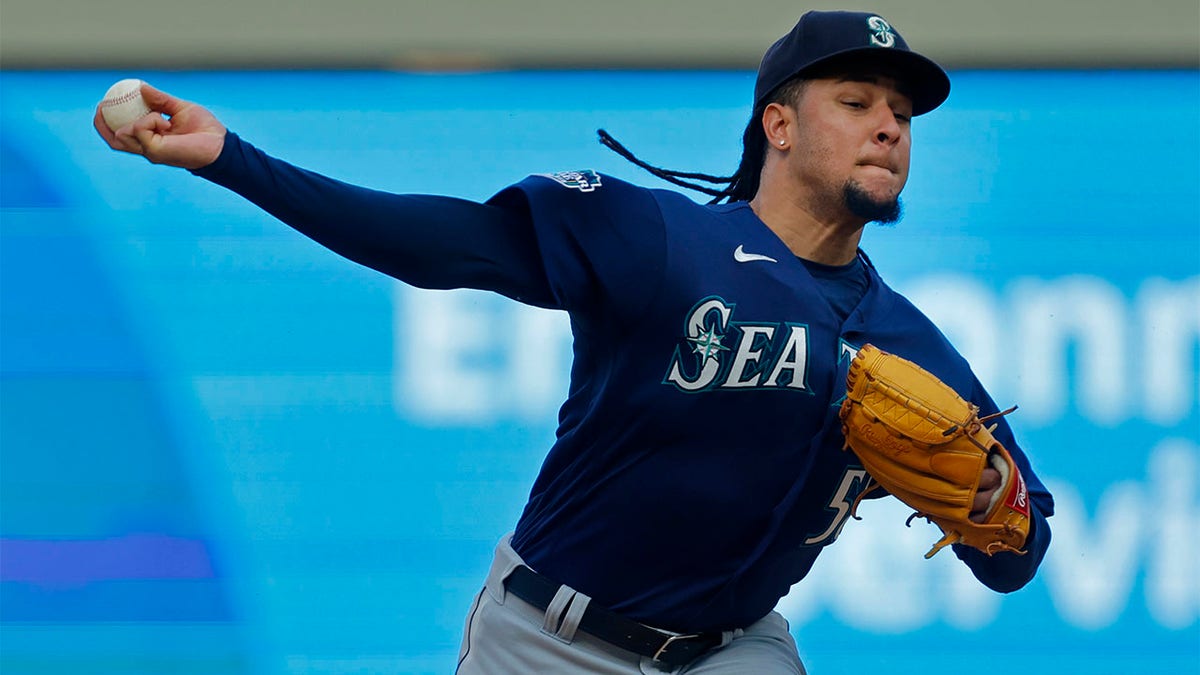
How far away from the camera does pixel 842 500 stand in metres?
2.58

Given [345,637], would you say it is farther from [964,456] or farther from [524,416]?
[964,456]

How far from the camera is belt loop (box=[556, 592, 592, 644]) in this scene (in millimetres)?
2445

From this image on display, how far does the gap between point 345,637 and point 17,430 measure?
1.06m

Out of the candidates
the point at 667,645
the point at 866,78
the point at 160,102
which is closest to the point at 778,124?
the point at 866,78

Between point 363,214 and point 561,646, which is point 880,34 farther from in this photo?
point 561,646

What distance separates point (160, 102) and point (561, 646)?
108 cm

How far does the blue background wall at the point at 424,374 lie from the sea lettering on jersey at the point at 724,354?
162cm

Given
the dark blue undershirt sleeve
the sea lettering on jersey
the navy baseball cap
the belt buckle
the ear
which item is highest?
the navy baseball cap

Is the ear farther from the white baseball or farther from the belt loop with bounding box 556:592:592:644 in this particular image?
the white baseball

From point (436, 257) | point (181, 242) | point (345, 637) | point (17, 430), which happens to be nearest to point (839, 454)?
point (436, 257)

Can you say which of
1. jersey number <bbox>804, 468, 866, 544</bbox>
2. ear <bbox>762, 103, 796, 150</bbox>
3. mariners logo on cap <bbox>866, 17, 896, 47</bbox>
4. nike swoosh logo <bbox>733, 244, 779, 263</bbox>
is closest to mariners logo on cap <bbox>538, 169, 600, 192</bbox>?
nike swoosh logo <bbox>733, 244, 779, 263</bbox>

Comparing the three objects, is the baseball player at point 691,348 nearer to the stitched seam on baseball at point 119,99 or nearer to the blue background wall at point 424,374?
the stitched seam on baseball at point 119,99

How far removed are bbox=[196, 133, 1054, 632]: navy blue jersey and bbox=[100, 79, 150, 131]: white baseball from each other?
1.03 ft

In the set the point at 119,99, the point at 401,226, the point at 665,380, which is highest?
the point at 119,99
